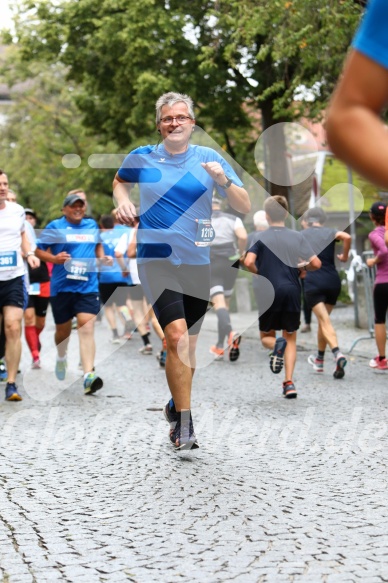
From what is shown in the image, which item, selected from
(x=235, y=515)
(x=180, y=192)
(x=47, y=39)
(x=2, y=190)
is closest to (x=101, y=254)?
(x=2, y=190)

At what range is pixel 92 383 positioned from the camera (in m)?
9.45

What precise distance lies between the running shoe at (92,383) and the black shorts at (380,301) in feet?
10.2

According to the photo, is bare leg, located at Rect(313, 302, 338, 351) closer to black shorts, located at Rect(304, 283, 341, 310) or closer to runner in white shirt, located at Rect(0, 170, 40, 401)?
black shorts, located at Rect(304, 283, 341, 310)

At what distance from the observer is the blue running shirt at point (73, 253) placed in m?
10.0

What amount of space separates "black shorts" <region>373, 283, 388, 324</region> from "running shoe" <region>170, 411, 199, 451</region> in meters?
4.96

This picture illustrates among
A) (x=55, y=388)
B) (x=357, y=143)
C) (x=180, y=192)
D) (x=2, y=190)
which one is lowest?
(x=55, y=388)

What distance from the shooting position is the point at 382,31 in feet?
6.26

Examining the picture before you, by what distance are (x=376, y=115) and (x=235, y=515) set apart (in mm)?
2984

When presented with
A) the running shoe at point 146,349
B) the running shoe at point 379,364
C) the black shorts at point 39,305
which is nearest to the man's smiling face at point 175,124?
the running shoe at point 379,364

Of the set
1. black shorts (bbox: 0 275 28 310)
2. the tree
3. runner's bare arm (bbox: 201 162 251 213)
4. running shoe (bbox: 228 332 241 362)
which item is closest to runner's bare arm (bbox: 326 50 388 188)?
runner's bare arm (bbox: 201 162 251 213)

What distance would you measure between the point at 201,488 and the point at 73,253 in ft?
16.8

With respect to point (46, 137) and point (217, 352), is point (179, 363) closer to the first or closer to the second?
point (217, 352)

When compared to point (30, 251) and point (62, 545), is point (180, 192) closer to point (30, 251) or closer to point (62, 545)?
point (62, 545)

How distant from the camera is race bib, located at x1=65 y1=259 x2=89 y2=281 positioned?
32.7ft
